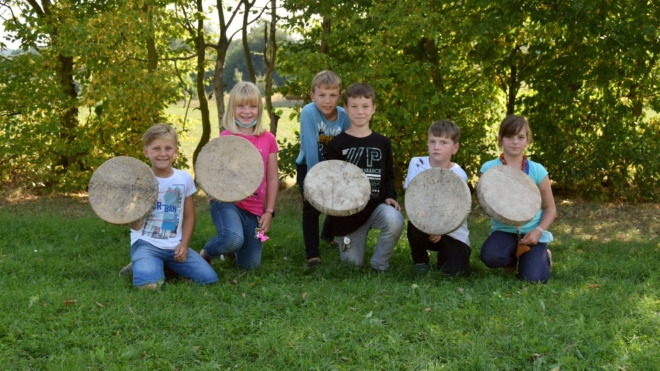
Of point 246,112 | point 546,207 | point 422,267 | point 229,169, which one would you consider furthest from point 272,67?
point 546,207

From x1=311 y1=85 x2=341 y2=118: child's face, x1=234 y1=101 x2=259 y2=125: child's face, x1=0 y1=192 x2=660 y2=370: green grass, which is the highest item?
x1=311 y1=85 x2=341 y2=118: child's face

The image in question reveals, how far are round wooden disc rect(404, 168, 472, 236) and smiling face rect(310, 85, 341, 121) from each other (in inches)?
38.4

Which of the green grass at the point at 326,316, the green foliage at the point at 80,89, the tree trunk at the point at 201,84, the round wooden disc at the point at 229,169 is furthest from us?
the tree trunk at the point at 201,84

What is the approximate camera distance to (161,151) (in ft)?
16.3

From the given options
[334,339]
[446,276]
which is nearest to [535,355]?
[334,339]

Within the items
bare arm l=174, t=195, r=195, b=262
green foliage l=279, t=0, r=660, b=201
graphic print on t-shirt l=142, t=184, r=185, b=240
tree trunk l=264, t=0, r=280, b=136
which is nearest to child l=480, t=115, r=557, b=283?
bare arm l=174, t=195, r=195, b=262

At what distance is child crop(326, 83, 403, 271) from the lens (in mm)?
5070

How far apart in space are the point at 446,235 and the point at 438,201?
46 centimetres

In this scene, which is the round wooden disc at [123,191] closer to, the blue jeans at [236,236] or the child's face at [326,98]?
the blue jeans at [236,236]

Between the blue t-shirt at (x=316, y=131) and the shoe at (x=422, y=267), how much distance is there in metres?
1.19

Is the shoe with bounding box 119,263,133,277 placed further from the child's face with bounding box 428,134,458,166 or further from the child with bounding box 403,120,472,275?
the child's face with bounding box 428,134,458,166

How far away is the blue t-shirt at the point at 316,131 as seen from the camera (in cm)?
528

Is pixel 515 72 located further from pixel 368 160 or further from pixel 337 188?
pixel 337 188

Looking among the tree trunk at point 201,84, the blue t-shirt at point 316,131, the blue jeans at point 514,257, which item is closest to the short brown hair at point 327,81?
the blue t-shirt at point 316,131
